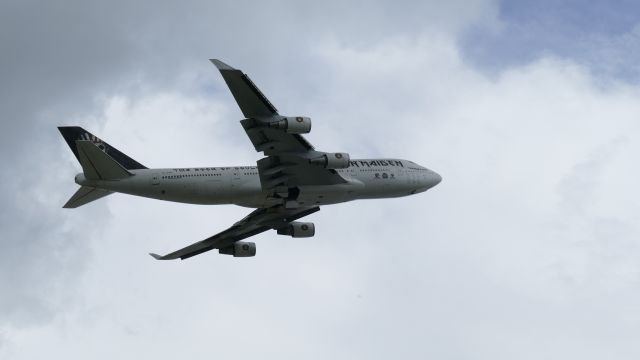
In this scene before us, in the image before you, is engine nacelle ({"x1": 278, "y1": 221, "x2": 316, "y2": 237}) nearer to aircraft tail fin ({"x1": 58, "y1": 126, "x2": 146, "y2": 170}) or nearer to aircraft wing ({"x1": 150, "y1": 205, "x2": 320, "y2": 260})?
aircraft wing ({"x1": 150, "y1": 205, "x2": 320, "y2": 260})

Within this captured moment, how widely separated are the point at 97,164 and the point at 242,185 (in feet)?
31.0

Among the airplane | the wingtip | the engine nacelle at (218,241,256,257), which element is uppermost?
the wingtip

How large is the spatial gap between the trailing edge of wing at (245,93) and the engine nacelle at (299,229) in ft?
44.1

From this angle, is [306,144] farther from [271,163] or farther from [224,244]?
[224,244]

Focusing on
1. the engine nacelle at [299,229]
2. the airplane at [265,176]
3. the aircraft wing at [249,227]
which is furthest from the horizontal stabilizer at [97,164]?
the engine nacelle at [299,229]

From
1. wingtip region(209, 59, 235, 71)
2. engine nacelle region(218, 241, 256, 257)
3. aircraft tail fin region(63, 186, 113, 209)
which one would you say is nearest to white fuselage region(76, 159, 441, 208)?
aircraft tail fin region(63, 186, 113, 209)

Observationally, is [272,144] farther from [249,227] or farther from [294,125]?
[249,227]

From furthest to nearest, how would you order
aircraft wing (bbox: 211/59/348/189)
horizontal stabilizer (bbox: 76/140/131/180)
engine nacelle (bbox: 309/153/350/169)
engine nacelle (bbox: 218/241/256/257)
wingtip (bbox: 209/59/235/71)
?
engine nacelle (bbox: 218/241/256/257) → engine nacelle (bbox: 309/153/350/169) → horizontal stabilizer (bbox: 76/140/131/180) → aircraft wing (bbox: 211/59/348/189) → wingtip (bbox: 209/59/235/71)

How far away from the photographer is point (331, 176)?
64.4 meters

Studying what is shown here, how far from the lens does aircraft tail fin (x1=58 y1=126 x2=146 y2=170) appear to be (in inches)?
2493

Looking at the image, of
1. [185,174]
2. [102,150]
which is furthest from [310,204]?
[102,150]

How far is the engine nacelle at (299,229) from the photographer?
70.1 metres

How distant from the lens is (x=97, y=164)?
6069 cm

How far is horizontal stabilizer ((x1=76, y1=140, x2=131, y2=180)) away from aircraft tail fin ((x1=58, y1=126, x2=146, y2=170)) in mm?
2058
